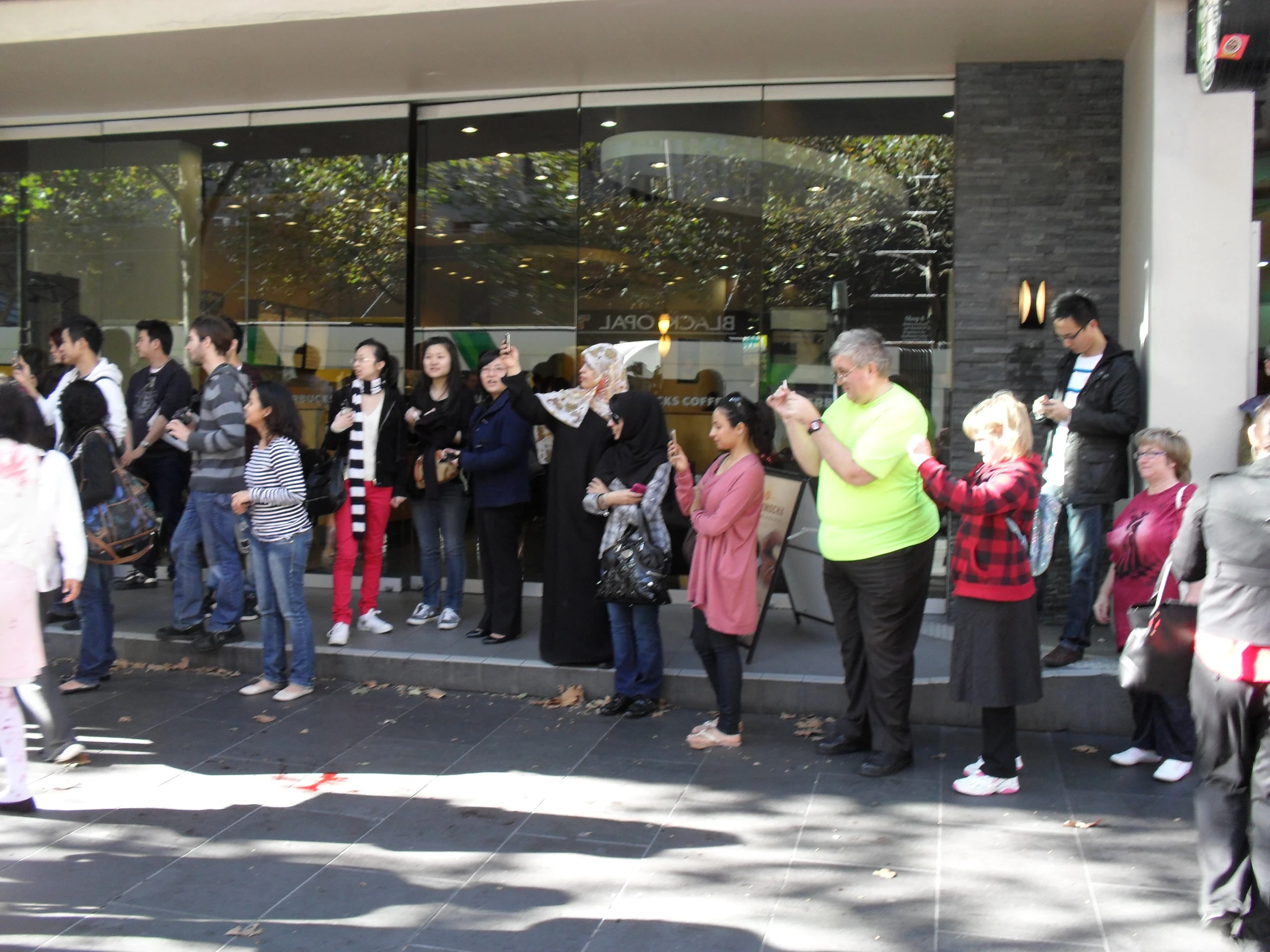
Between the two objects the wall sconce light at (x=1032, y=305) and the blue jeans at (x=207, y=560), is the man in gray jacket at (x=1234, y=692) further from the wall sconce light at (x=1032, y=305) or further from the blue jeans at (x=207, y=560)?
the blue jeans at (x=207, y=560)

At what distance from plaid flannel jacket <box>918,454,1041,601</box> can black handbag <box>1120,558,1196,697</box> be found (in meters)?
0.87

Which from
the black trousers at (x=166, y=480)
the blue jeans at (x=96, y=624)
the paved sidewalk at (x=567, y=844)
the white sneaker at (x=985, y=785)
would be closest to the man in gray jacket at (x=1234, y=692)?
the paved sidewalk at (x=567, y=844)

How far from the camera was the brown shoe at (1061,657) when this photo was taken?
6.22 m

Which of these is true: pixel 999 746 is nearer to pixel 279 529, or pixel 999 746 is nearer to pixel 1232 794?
pixel 1232 794

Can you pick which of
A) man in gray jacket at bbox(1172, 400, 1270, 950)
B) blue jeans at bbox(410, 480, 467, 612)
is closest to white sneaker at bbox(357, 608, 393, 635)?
blue jeans at bbox(410, 480, 467, 612)

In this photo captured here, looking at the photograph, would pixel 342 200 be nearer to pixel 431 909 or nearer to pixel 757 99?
pixel 757 99

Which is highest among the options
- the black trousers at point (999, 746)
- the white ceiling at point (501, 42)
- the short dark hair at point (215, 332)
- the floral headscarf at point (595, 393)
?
the white ceiling at point (501, 42)

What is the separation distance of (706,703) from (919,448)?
89.5 inches

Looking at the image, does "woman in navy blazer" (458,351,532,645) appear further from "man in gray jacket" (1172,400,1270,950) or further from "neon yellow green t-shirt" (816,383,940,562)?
"man in gray jacket" (1172,400,1270,950)

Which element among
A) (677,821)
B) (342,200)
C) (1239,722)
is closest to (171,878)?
(677,821)

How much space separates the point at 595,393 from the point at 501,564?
1480mm

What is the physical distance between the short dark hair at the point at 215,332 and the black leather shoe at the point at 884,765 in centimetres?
443

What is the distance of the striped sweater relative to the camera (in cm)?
678

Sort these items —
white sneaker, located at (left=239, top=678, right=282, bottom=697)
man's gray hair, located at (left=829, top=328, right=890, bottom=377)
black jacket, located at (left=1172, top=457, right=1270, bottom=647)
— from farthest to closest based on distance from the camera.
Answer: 1. white sneaker, located at (left=239, top=678, right=282, bottom=697)
2. man's gray hair, located at (left=829, top=328, right=890, bottom=377)
3. black jacket, located at (left=1172, top=457, right=1270, bottom=647)
